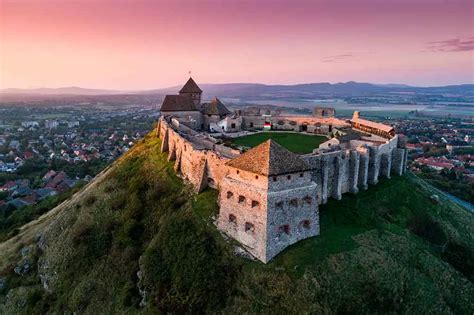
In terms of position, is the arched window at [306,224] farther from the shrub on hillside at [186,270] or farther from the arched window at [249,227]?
the shrub on hillside at [186,270]

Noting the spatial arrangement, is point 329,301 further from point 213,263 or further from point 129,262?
point 129,262

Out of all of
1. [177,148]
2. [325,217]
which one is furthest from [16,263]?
[325,217]

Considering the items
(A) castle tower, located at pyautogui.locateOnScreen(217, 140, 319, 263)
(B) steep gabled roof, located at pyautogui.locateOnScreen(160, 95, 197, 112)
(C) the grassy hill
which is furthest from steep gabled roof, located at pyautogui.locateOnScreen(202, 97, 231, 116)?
(A) castle tower, located at pyautogui.locateOnScreen(217, 140, 319, 263)

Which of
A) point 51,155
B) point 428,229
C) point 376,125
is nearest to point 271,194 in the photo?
point 428,229

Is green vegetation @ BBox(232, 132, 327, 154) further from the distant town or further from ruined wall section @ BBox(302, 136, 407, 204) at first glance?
the distant town

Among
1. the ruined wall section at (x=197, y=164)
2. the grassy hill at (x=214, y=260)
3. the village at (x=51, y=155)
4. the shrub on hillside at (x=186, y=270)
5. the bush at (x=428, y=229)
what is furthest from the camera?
the village at (x=51, y=155)

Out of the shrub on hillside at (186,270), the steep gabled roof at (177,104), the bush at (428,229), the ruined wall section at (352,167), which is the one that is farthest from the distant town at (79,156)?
the shrub on hillside at (186,270)
